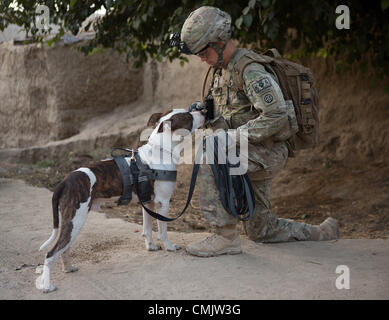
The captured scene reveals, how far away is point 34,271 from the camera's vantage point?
3471 millimetres

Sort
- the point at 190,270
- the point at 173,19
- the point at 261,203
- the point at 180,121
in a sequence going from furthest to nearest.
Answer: the point at 173,19, the point at 261,203, the point at 180,121, the point at 190,270

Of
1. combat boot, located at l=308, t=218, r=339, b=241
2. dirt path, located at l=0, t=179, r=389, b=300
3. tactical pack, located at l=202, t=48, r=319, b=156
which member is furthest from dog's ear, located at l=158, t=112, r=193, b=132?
combat boot, located at l=308, t=218, r=339, b=241

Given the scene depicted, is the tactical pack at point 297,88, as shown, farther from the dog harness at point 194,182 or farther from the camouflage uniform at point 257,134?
the dog harness at point 194,182

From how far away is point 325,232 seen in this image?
4.18 meters

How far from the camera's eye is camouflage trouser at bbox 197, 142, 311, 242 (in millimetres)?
3660

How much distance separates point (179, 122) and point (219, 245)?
3.42 ft

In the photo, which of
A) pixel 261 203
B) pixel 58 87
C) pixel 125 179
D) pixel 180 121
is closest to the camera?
pixel 125 179

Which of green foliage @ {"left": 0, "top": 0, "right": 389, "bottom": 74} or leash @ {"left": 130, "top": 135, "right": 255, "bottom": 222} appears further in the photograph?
green foliage @ {"left": 0, "top": 0, "right": 389, "bottom": 74}

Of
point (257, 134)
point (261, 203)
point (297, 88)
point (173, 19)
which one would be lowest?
point (261, 203)

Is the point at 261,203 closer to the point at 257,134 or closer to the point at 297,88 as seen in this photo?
the point at 257,134

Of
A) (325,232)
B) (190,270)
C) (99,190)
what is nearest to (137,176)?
(99,190)

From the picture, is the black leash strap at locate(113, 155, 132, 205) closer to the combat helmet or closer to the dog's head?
the dog's head

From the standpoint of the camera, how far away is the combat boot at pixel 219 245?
3616 mm
